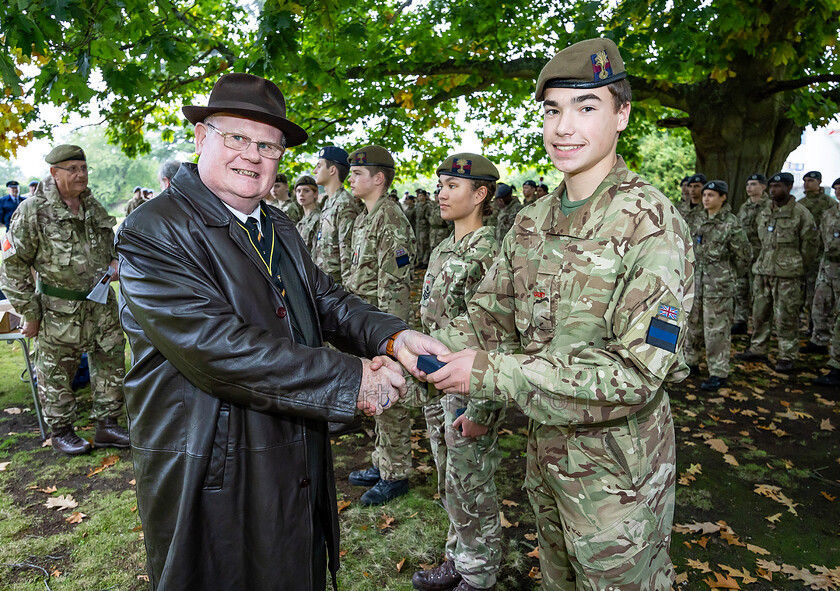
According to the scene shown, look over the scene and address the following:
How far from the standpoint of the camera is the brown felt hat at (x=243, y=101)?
213cm

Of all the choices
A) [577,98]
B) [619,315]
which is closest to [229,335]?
[619,315]

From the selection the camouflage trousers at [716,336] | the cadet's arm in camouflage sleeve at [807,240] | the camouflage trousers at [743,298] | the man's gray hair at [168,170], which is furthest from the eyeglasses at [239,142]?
the camouflage trousers at [743,298]

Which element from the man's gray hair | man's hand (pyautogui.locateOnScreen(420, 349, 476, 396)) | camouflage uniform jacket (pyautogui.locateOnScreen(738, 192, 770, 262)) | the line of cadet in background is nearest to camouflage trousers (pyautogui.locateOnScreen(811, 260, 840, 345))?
the line of cadet in background

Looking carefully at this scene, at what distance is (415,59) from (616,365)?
7.55 meters

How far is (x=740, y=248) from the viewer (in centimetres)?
804

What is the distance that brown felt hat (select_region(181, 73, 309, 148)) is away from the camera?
2.13 m

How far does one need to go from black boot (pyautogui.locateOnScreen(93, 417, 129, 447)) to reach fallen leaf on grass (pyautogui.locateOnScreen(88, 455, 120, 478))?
0.21 m

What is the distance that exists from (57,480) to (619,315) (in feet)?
18.0

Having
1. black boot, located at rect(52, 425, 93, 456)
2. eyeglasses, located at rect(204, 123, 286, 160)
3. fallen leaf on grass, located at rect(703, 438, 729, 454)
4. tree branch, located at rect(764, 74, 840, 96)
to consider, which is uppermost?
tree branch, located at rect(764, 74, 840, 96)

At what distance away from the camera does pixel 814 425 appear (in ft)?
20.9

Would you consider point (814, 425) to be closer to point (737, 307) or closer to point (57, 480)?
point (737, 307)

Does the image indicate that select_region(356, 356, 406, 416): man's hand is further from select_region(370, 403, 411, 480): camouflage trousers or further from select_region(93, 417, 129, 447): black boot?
select_region(93, 417, 129, 447): black boot

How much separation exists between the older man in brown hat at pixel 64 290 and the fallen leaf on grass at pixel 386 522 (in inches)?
126

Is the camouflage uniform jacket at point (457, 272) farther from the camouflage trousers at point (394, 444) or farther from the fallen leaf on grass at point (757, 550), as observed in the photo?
the fallen leaf on grass at point (757, 550)
